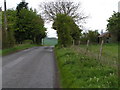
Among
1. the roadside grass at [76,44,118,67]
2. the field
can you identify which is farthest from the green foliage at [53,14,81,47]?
the field

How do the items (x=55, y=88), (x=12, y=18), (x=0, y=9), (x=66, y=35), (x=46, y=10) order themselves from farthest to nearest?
(x=46, y=10) < (x=12, y=18) < (x=0, y=9) < (x=66, y=35) < (x=55, y=88)

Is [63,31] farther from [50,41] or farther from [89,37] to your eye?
[50,41]

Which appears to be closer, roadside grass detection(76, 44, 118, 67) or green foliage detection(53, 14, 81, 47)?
roadside grass detection(76, 44, 118, 67)

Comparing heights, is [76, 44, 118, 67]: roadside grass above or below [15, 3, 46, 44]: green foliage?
below

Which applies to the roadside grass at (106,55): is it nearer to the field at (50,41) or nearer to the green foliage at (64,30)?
the green foliage at (64,30)

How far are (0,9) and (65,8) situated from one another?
1799 cm

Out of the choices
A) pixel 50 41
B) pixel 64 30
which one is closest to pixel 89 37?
pixel 64 30

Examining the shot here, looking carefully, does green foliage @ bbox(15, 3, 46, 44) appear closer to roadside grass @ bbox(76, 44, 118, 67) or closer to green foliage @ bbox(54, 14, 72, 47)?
green foliage @ bbox(54, 14, 72, 47)

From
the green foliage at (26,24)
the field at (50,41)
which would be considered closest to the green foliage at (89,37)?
the green foliage at (26,24)

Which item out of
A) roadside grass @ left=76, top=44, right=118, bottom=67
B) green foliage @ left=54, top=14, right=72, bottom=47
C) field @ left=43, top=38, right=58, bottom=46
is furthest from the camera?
field @ left=43, top=38, right=58, bottom=46

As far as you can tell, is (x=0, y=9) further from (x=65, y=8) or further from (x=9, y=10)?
(x=65, y=8)

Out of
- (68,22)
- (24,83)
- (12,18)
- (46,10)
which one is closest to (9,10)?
(12,18)

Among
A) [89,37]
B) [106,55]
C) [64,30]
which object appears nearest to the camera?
[106,55]

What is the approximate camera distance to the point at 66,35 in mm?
37125
